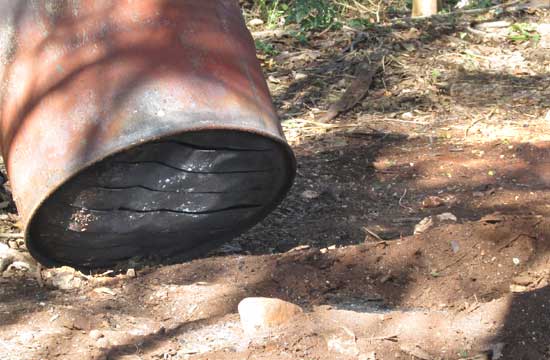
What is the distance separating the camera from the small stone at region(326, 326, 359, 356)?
8.80ft

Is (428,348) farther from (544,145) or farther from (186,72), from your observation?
(544,145)

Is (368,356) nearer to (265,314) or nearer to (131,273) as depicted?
(265,314)

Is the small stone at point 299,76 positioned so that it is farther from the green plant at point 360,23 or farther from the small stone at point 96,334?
the small stone at point 96,334

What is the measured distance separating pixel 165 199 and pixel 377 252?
0.83 metres

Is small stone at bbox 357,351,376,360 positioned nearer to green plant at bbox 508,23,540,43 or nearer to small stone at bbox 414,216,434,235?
small stone at bbox 414,216,434,235

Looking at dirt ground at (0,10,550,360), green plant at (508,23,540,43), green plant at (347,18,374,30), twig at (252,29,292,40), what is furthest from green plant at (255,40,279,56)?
green plant at (508,23,540,43)

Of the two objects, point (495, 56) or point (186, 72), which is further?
point (495, 56)

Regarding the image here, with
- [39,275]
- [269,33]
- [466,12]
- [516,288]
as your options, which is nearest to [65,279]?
[39,275]

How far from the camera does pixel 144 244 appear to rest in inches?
158

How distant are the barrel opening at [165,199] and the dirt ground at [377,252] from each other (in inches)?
4.7

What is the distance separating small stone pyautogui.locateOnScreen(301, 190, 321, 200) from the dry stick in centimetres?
113

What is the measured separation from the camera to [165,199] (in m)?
3.83

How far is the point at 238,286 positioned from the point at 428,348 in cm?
103

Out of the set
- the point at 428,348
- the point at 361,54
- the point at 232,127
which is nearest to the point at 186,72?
the point at 232,127
